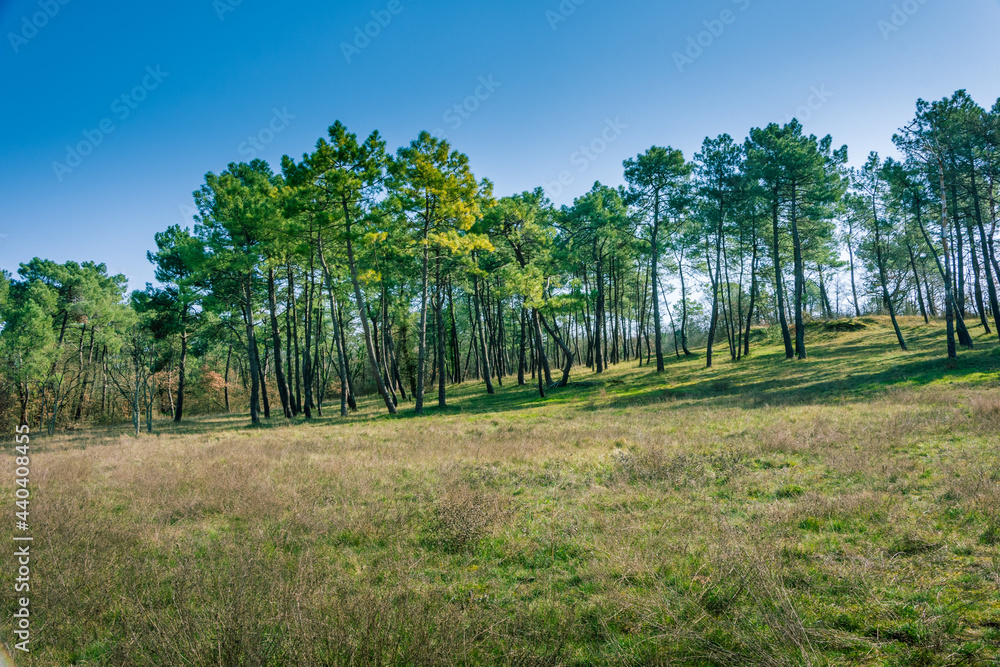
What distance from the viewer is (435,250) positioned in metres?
25.1

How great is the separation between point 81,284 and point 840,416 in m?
46.3

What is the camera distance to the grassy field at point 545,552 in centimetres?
293

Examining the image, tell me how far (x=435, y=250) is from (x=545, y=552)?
22.2 meters

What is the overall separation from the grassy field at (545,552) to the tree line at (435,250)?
12.2 m

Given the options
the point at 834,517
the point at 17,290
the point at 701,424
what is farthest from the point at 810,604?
the point at 17,290

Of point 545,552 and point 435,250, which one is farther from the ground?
point 435,250

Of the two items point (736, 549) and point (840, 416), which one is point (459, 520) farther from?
point (840, 416)

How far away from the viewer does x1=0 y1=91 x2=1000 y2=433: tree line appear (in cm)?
1916

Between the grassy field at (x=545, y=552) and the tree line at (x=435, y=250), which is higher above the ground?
the tree line at (x=435, y=250)

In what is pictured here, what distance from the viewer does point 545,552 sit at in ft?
15.2

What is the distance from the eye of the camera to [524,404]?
2170 cm

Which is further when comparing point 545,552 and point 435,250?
point 435,250

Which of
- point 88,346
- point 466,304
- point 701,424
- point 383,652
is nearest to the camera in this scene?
point 383,652

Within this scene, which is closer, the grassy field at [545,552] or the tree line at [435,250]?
the grassy field at [545,552]
